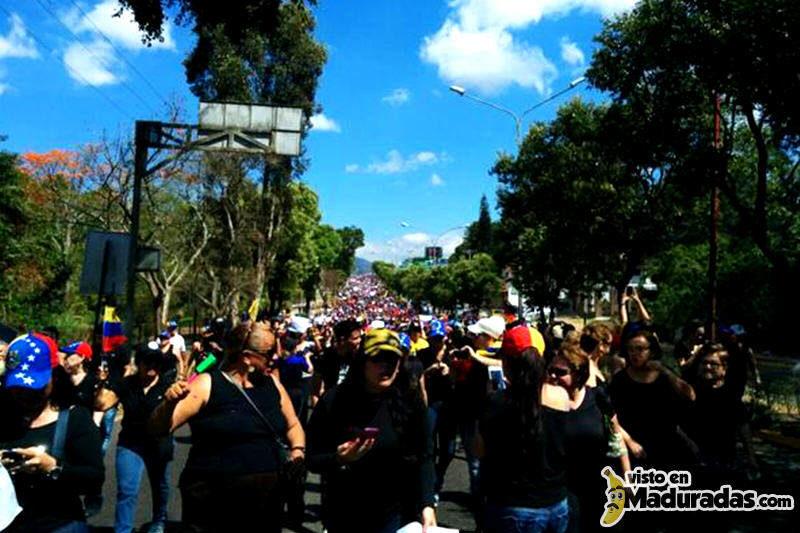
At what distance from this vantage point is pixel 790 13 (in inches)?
337

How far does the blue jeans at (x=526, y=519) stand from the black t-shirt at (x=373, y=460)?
34 centimetres

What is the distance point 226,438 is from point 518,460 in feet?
4.79

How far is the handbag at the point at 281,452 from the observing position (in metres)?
3.52

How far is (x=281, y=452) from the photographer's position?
362cm

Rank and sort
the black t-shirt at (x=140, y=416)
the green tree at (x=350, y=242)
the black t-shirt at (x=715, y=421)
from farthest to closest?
the green tree at (x=350, y=242)
the black t-shirt at (x=140, y=416)
the black t-shirt at (x=715, y=421)

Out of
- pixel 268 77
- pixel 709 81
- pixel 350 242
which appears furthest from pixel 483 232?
pixel 709 81

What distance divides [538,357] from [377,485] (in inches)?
38.6

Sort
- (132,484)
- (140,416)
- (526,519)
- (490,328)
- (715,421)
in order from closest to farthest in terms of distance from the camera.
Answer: (526,519)
(715,421)
(132,484)
(140,416)
(490,328)

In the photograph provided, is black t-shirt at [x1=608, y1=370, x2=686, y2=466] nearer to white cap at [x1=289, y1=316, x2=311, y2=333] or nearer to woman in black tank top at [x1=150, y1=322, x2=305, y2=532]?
woman in black tank top at [x1=150, y1=322, x2=305, y2=532]

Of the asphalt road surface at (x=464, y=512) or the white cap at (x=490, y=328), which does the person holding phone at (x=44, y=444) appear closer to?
the asphalt road surface at (x=464, y=512)

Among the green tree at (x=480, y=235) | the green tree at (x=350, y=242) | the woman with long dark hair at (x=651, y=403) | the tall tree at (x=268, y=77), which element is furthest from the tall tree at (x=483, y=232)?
the woman with long dark hair at (x=651, y=403)

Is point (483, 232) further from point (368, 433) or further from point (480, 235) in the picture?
point (368, 433)

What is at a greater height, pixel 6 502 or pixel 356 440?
pixel 356 440

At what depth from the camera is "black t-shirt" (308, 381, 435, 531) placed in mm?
3225
